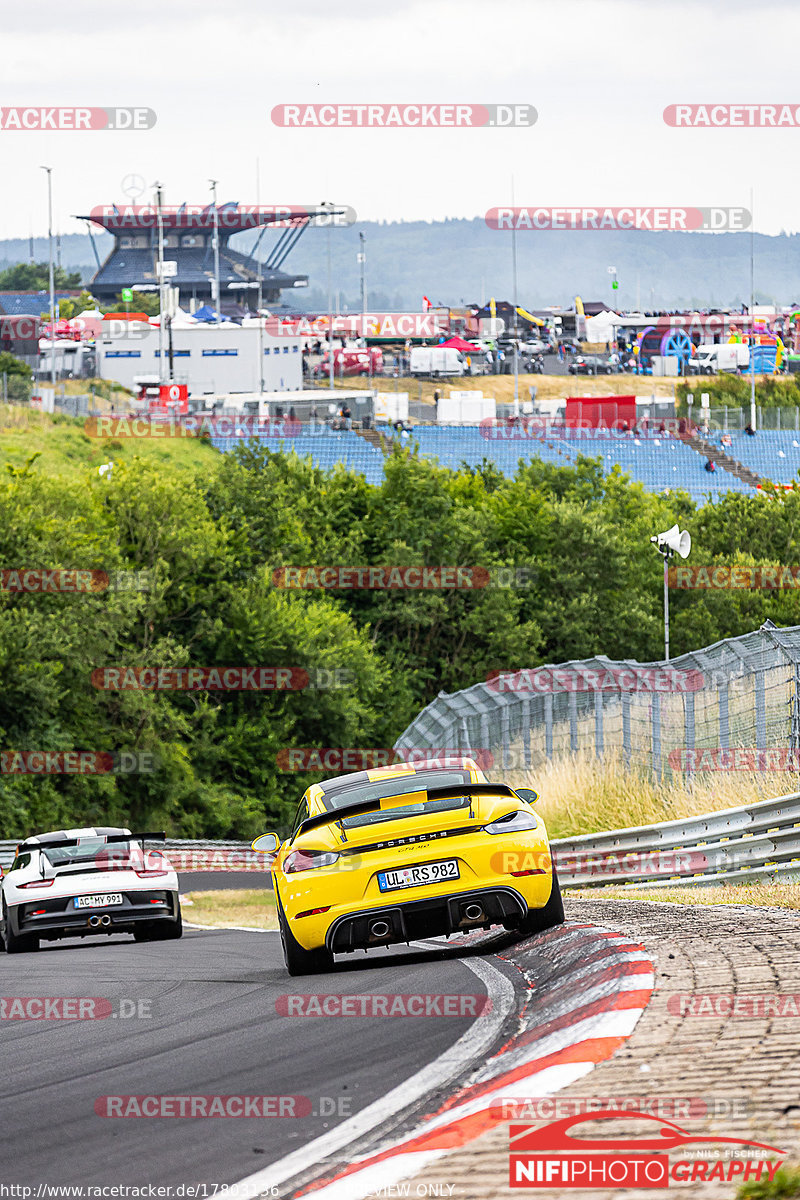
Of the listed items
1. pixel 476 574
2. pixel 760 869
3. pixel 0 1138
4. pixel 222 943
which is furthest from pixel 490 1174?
pixel 476 574

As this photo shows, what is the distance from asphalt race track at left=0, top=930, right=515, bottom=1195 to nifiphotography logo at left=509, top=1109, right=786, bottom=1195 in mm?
1032

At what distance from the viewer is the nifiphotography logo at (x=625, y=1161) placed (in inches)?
181

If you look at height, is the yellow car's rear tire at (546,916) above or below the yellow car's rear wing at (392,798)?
below

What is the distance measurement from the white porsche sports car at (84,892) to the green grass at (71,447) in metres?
60.6

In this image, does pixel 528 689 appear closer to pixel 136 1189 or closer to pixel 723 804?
pixel 723 804

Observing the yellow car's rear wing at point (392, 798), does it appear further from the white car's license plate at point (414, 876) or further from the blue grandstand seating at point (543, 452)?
the blue grandstand seating at point (543, 452)

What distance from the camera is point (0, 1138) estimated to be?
6.11 m

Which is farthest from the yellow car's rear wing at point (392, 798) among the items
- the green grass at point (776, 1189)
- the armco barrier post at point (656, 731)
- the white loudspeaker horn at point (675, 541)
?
the white loudspeaker horn at point (675, 541)

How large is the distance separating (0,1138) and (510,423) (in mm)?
106568

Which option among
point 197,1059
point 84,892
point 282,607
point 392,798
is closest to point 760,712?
point 84,892

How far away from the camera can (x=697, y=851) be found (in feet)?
49.2

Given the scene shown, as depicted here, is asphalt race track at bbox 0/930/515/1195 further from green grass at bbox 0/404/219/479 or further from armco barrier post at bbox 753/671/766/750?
green grass at bbox 0/404/219/479

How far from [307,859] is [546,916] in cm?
151

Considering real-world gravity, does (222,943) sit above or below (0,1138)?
below
